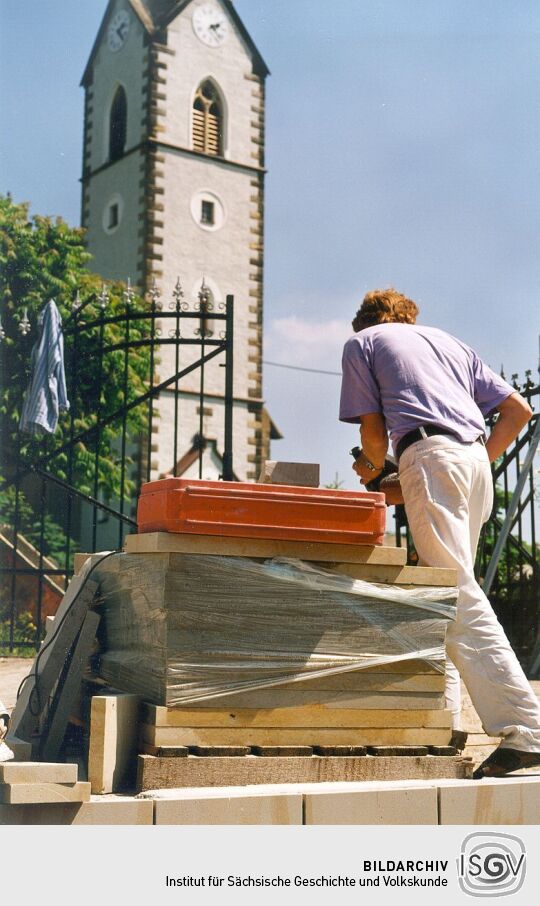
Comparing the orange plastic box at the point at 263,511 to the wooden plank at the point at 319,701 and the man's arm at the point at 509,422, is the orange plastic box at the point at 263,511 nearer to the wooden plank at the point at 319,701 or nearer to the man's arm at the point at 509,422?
the wooden plank at the point at 319,701

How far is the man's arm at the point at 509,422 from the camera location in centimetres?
436

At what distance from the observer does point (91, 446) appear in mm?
20344

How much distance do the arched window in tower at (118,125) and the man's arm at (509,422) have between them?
30.0 meters

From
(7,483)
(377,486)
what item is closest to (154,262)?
(7,483)

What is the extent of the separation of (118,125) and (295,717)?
3216 centimetres

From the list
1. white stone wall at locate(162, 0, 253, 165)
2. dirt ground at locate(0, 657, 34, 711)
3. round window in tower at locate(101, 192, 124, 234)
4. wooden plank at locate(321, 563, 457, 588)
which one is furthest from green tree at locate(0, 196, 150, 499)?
wooden plank at locate(321, 563, 457, 588)

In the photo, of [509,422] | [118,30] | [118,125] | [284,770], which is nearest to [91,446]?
[118,125]

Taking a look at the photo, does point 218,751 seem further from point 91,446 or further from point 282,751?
point 91,446

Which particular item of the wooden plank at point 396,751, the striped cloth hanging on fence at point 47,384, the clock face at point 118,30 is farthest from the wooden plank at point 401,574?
the clock face at point 118,30

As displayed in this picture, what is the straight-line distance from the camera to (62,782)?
2971mm

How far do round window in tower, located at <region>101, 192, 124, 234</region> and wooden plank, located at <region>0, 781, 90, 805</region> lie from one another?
3022 cm

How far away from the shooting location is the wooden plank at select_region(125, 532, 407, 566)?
3.41 metres
